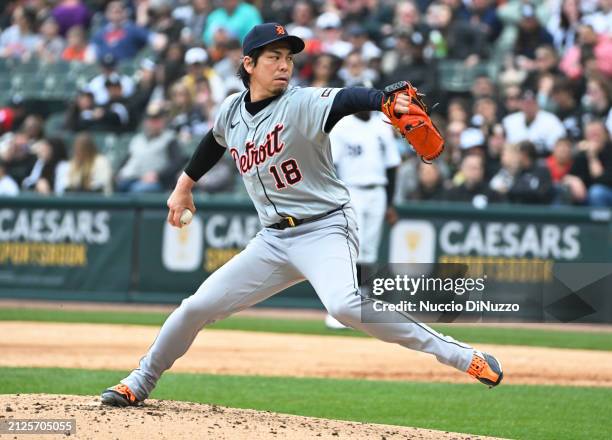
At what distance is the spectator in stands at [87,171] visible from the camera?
14.6m

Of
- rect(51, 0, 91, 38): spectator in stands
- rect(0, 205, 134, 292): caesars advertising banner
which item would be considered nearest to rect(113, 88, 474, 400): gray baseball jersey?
rect(0, 205, 134, 292): caesars advertising banner

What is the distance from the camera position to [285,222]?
19.2 feet

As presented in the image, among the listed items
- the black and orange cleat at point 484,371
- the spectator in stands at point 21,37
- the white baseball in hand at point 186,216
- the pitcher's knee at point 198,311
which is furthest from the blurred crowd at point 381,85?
the black and orange cleat at point 484,371

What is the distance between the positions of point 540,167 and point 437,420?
6.78 metres

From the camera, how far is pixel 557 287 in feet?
35.8

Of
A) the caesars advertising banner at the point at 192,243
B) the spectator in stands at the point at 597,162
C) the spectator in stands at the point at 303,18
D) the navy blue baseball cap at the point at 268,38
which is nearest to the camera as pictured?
the navy blue baseball cap at the point at 268,38

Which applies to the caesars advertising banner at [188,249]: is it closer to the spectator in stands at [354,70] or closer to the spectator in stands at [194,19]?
the spectator in stands at [354,70]

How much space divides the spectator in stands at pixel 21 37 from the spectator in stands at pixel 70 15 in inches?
17.9

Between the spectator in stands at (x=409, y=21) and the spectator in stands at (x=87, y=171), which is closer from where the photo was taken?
the spectator in stands at (x=87, y=171)

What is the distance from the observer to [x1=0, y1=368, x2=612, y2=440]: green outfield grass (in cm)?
668

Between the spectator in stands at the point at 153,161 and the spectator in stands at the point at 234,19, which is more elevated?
the spectator in stands at the point at 234,19

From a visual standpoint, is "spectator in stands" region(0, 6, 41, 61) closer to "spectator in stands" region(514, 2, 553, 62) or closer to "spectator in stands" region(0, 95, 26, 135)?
"spectator in stands" region(0, 95, 26, 135)

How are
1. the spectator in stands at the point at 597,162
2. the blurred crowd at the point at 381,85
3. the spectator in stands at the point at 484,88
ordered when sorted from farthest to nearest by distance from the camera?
the spectator in stands at the point at 484,88
the blurred crowd at the point at 381,85
the spectator in stands at the point at 597,162

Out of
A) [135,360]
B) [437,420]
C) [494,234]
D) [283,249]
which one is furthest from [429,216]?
[283,249]
